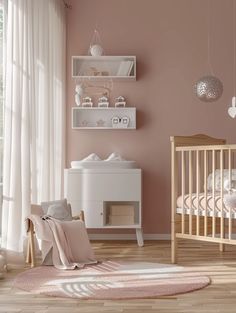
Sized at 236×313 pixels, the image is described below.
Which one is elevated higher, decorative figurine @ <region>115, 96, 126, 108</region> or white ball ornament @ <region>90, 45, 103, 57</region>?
white ball ornament @ <region>90, 45, 103, 57</region>

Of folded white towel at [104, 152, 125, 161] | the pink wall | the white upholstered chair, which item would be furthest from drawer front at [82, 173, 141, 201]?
the white upholstered chair

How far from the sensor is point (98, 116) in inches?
195

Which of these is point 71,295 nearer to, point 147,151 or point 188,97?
point 147,151

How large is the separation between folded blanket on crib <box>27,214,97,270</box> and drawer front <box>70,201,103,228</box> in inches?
33.4

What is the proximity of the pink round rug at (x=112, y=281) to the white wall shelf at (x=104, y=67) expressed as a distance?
6.57ft

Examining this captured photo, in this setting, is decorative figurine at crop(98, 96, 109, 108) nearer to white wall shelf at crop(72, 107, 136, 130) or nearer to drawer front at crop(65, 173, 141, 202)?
white wall shelf at crop(72, 107, 136, 130)

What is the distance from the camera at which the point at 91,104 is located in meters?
4.87

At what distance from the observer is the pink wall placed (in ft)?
16.2

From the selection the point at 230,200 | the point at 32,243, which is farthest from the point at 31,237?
the point at 230,200

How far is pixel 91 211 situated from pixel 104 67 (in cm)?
144

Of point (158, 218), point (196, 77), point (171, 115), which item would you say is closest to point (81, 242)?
point (158, 218)

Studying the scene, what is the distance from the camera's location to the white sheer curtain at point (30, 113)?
3.55 metres

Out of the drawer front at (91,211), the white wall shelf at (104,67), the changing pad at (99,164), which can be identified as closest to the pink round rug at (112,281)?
the drawer front at (91,211)

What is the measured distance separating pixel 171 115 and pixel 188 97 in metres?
0.24
